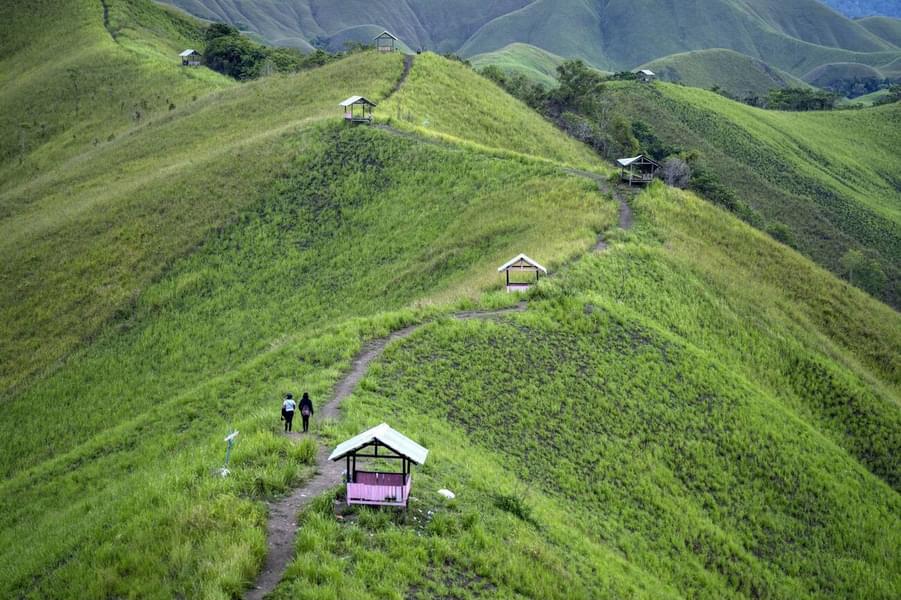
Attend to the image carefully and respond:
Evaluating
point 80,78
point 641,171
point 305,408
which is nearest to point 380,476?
point 305,408

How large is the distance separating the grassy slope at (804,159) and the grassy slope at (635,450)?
52.4 meters

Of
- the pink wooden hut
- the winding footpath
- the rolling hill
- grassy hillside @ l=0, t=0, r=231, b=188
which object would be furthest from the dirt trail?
grassy hillside @ l=0, t=0, r=231, b=188

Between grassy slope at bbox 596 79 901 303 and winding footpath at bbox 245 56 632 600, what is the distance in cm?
6595

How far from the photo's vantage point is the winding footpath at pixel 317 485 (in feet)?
38.8

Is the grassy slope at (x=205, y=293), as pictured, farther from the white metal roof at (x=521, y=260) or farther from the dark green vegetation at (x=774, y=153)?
the dark green vegetation at (x=774, y=153)

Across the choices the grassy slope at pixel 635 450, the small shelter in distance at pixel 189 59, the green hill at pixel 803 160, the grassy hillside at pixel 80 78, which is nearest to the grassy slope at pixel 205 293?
the grassy slope at pixel 635 450

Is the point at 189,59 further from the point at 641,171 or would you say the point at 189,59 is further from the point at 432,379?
the point at 432,379

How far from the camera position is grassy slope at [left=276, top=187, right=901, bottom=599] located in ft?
44.6

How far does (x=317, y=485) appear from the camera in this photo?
48.7 ft

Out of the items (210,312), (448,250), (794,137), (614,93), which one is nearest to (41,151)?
(210,312)

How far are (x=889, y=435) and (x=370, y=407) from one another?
2204 cm

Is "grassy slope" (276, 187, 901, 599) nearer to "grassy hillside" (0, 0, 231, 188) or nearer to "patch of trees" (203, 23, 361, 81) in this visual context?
"grassy hillside" (0, 0, 231, 188)

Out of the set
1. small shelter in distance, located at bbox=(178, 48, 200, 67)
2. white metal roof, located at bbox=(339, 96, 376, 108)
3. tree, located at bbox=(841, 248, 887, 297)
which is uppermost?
small shelter in distance, located at bbox=(178, 48, 200, 67)

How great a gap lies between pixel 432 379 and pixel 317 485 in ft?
26.6
